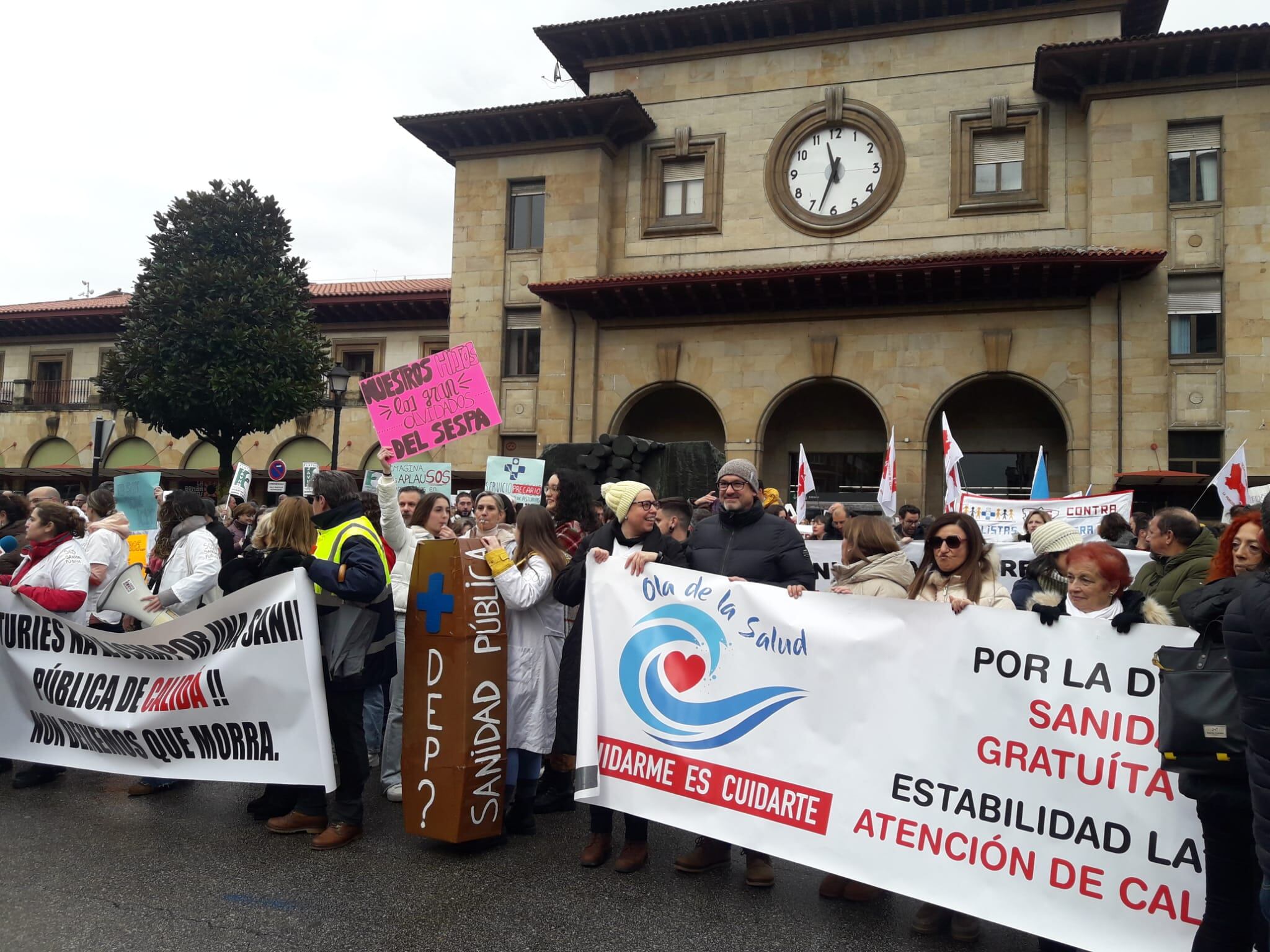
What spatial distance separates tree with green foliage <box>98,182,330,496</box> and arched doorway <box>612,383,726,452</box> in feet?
27.1

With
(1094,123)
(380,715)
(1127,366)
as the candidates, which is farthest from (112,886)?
(1094,123)

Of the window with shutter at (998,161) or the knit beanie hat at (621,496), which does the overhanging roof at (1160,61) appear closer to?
the window with shutter at (998,161)

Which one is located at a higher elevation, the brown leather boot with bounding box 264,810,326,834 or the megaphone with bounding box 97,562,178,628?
the megaphone with bounding box 97,562,178,628

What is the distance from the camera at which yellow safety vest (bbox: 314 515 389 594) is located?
530 cm

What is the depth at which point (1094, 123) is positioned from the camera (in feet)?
67.2

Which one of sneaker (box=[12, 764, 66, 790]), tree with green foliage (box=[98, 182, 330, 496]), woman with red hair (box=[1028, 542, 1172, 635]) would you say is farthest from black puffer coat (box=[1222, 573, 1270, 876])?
tree with green foliage (box=[98, 182, 330, 496])

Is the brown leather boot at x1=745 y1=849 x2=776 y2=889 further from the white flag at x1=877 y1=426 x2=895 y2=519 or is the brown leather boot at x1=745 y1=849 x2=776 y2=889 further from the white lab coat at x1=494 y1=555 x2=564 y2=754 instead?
the white flag at x1=877 y1=426 x2=895 y2=519

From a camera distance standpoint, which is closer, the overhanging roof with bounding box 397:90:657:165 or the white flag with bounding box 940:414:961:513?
the white flag with bounding box 940:414:961:513

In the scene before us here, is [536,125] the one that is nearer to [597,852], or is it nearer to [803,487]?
[803,487]

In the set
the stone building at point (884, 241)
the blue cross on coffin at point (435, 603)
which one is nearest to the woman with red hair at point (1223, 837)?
the blue cross on coffin at point (435, 603)

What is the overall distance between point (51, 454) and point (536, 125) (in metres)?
23.3

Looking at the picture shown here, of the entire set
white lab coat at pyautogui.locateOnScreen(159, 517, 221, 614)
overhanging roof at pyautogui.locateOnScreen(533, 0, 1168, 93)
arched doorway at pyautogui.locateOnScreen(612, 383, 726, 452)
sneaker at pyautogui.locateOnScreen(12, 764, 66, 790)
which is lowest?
sneaker at pyautogui.locateOnScreen(12, 764, 66, 790)

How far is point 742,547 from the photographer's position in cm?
514

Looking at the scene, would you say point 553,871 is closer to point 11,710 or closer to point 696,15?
point 11,710
